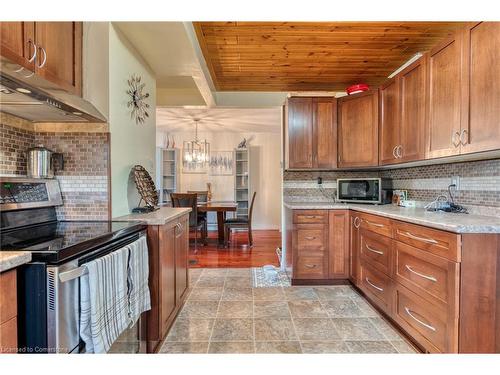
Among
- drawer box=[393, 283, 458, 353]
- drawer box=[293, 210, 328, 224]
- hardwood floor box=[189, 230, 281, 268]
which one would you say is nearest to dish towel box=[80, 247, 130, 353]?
drawer box=[393, 283, 458, 353]

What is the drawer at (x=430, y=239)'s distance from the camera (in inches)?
53.7

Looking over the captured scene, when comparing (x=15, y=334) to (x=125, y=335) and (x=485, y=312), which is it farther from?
(x=485, y=312)

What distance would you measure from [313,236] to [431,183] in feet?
4.11

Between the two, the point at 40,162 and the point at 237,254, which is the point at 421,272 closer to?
the point at 40,162

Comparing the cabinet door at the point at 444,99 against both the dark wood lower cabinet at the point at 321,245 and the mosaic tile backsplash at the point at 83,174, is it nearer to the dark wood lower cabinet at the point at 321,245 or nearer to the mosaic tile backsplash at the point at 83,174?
the dark wood lower cabinet at the point at 321,245

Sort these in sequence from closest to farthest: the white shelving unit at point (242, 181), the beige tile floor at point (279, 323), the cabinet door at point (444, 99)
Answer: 1. the cabinet door at point (444, 99)
2. the beige tile floor at point (279, 323)
3. the white shelving unit at point (242, 181)

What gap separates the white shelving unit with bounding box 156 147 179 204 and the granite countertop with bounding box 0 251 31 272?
16.9 ft

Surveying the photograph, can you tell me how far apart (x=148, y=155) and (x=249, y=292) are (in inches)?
70.0

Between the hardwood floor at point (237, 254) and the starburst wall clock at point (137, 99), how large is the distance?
2181mm

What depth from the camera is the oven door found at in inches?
110

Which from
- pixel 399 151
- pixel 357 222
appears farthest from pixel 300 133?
pixel 357 222

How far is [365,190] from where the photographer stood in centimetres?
289

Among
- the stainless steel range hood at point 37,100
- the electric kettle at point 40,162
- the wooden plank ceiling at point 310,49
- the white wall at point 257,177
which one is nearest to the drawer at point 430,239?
the wooden plank ceiling at point 310,49

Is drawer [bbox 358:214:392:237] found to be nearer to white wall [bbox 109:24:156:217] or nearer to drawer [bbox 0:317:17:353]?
white wall [bbox 109:24:156:217]
